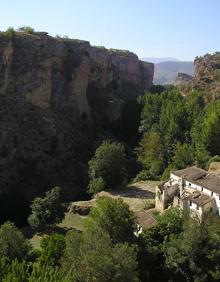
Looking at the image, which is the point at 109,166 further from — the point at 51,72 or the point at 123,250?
the point at 123,250

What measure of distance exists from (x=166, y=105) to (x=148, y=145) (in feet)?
29.6

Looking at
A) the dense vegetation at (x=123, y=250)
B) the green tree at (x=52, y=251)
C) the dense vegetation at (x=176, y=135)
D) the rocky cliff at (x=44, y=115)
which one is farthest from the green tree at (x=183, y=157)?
the green tree at (x=52, y=251)

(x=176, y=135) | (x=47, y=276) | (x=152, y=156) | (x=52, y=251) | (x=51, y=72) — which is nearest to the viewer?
(x=47, y=276)

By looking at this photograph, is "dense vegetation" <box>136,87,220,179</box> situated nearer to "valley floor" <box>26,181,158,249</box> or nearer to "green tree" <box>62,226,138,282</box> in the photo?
"valley floor" <box>26,181,158,249</box>

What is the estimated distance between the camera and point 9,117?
63.2 meters

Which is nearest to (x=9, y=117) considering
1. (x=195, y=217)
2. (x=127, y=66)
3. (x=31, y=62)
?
(x=31, y=62)

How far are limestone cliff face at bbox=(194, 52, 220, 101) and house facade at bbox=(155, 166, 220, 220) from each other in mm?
37060

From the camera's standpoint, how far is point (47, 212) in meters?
44.2

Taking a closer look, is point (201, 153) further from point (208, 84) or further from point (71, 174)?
point (208, 84)

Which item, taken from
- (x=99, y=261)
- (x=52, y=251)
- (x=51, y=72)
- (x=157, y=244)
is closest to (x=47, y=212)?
(x=52, y=251)

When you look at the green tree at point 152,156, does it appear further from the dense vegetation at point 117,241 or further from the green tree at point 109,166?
the green tree at point 109,166

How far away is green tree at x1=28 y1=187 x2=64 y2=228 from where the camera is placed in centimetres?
4419

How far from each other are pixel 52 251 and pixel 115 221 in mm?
4606

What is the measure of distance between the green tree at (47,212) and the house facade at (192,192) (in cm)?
877
